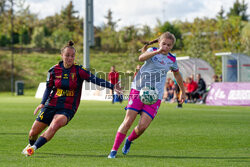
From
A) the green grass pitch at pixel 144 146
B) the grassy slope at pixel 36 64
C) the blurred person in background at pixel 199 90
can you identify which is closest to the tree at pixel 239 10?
the grassy slope at pixel 36 64

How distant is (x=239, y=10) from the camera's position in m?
115

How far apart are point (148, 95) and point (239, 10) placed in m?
112

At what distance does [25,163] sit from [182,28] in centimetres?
8889

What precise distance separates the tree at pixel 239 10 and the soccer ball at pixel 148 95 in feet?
355

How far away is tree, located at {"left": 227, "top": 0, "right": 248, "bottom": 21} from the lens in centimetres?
11331

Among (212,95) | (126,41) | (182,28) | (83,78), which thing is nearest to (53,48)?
(126,41)

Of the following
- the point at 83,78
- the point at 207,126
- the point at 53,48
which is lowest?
the point at 207,126

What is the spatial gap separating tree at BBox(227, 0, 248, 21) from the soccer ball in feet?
355

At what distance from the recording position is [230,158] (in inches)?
325

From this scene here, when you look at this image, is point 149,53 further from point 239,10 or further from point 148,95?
point 239,10

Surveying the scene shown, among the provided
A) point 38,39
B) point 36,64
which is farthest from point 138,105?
point 38,39

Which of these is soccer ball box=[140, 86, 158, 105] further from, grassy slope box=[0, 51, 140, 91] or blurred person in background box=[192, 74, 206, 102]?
grassy slope box=[0, 51, 140, 91]

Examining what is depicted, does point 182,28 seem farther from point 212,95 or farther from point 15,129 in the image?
point 15,129

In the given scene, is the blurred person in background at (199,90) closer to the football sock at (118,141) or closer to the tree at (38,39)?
the football sock at (118,141)
